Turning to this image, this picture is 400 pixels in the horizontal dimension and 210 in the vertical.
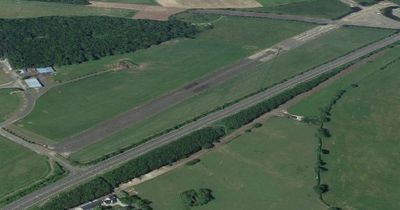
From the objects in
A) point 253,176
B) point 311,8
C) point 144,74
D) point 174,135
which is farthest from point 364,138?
point 311,8

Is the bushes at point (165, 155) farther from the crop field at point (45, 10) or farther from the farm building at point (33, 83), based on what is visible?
the crop field at point (45, 10)

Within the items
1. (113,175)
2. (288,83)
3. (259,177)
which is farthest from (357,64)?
(113,175)

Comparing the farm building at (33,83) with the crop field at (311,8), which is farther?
the crop field at (311,8)

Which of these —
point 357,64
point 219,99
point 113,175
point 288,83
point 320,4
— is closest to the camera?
point 113,175

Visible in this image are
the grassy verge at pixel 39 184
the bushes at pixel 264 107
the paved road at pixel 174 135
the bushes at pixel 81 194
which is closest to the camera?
the bushes at pixel 81 194

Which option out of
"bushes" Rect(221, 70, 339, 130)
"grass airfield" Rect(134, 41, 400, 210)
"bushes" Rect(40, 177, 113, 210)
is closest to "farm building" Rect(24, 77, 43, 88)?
"bushes" Rect(221, 70, 339, 130)

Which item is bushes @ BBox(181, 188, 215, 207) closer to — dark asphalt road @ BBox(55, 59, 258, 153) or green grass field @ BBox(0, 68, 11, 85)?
dark asphalt road @ BBox(55, 59, 258, 153)

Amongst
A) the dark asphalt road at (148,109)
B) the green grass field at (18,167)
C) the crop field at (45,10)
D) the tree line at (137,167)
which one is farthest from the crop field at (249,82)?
the crop field at (45,10)

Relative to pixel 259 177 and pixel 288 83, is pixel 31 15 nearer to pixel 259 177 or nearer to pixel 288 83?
pixel 288 83
